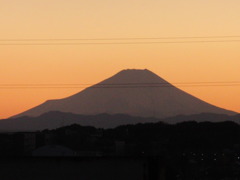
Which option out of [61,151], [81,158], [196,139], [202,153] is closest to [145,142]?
[196,139]

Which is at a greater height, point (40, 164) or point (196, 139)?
point (196, 139)

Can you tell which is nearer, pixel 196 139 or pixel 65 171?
pixel 65 171

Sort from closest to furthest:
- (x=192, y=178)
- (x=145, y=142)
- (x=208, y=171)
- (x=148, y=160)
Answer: (x=148, y=160)
(x=192, y=178)
(x=208, y=171)
(x=145, y=142)

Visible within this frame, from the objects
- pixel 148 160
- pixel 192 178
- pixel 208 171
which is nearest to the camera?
pixel 148 160

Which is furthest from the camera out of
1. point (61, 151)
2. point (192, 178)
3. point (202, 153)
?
point (202, 153)

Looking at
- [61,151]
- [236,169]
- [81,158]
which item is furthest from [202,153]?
[81,158]

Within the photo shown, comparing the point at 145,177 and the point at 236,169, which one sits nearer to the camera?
the point at 145,177

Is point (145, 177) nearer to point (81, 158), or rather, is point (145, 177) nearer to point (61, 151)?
point (81, 158)

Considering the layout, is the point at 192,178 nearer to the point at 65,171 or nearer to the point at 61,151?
the point at 61,151

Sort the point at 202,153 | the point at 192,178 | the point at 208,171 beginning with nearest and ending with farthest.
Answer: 1. the point at 192,178
2. the point at 208,171
3. the point at 202,153
